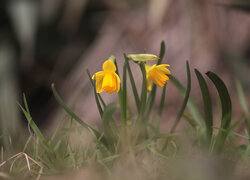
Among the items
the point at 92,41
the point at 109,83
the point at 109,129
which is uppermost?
the point at 109,83

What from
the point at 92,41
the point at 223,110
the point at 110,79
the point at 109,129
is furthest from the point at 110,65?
the point at 92,41

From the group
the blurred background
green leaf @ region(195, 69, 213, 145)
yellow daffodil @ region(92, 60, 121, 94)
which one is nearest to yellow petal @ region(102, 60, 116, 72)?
yellow daffodil @ region(92, 60, 121, 94)

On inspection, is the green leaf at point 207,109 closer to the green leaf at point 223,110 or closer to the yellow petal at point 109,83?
the green leaf at point 223,110

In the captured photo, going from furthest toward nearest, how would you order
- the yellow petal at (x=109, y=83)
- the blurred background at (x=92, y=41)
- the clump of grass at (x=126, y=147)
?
the blurred background at (x=92, y=41) < the yellow petal at (x=109, y=83) < the clump of grass at (x=126, y=147)

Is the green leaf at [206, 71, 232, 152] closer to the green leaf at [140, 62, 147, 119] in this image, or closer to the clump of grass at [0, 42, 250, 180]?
the clump of grass at [0, 42, 250, 180]

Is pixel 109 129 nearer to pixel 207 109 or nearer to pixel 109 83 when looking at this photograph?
pixel 109 83

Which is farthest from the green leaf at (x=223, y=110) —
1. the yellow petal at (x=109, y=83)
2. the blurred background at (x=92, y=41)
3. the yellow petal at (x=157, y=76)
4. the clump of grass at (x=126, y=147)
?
the blurred background at (x=92, y=41)

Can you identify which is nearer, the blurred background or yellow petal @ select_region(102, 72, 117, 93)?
yellow petal @ select_region(102, 72, 117, 93)
